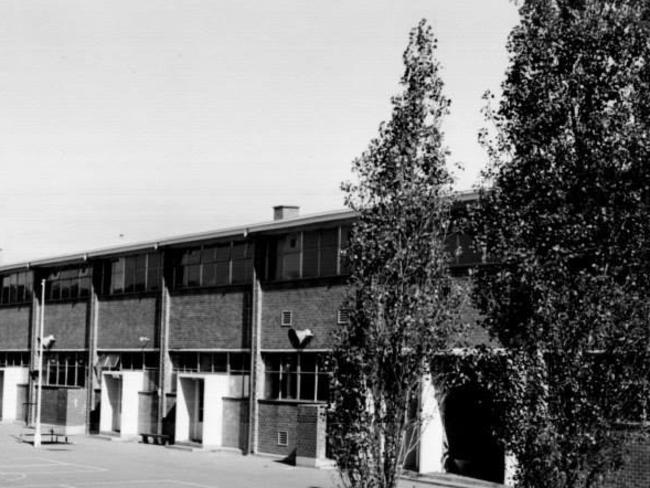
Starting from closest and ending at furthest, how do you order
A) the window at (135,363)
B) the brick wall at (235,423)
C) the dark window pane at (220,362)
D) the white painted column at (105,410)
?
the brick wall at (235,423)
the dark window pane at (220,362)
the window at (135,363)
the white painted column at (105,410)

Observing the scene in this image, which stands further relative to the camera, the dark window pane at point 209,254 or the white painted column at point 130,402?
the white painted column at point 130,402

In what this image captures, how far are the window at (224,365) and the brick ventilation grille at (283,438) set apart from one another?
8.05 ft

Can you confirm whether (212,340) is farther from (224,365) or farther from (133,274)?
(133,274)

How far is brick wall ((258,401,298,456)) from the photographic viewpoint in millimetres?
35938

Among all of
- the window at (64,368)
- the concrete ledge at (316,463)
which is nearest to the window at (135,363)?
the window at (64,368)

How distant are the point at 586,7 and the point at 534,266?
4421 mm

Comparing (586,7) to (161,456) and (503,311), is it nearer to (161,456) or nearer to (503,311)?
(503,311)

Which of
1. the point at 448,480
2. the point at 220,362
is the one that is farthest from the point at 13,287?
the point at 448,480

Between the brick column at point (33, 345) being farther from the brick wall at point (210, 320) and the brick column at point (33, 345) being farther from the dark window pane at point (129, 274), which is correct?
the brick wall at point (210, 320)

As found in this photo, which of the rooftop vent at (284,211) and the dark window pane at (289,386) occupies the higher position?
the rooftop vent at (284,211)

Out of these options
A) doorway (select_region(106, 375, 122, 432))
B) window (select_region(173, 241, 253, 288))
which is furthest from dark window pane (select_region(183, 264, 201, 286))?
doorway (select_region(106, 375, 122, 432))

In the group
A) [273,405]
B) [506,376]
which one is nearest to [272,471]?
[273,405]

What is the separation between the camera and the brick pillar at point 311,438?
33406 mm

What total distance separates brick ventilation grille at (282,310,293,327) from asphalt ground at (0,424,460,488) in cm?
458
